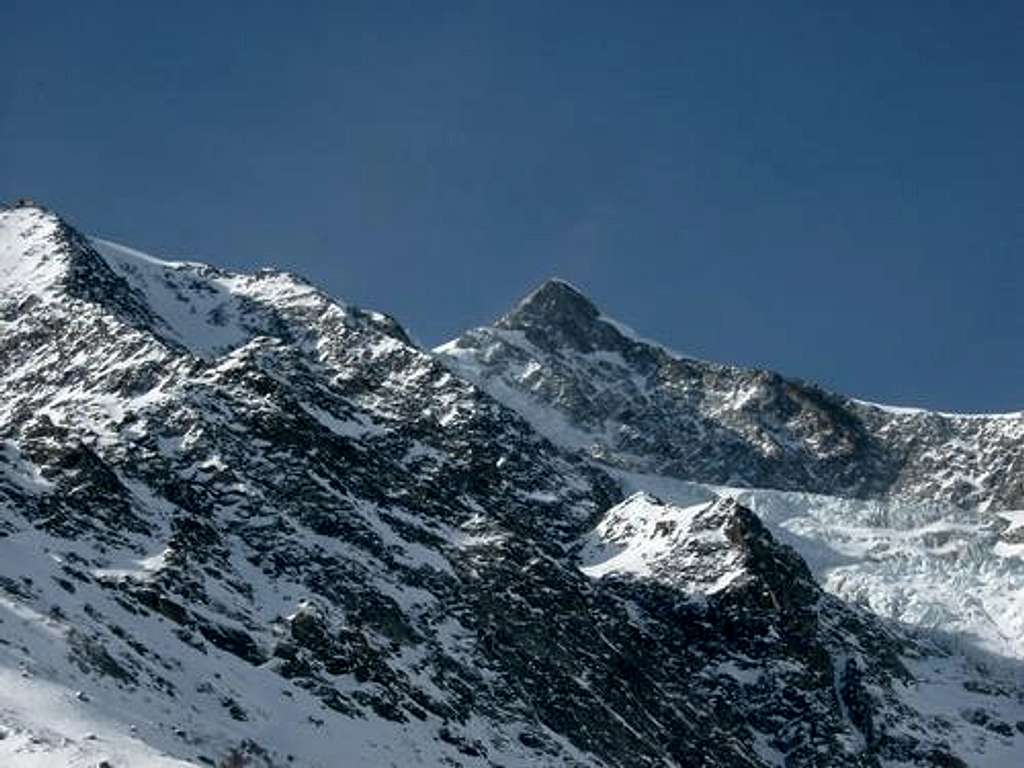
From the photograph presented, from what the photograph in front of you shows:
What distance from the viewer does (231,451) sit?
148875 mm

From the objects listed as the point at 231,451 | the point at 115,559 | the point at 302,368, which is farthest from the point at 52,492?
the point at 302,368

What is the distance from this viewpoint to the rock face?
99500 millimetres

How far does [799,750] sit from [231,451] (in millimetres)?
48304

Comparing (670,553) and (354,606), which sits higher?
(670,553)

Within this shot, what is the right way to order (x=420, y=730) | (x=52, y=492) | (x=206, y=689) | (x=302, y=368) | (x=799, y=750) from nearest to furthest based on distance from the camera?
(x=206, y=689), (x=420, y=730), (x=52, y=492), (x=799, y=750), (x=302, y=368)

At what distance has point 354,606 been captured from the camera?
134 metres

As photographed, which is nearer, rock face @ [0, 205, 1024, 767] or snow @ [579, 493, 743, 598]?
rock face @ [0, 205, 1024, 767]

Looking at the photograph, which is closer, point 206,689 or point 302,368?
point 206,689

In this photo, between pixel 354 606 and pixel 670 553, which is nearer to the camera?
pixel 354 606

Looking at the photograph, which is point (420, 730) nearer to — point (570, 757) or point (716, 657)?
point (570, 757)

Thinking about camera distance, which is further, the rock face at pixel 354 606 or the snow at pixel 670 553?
the snow at pixel 670 553

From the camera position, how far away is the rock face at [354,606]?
326 feet

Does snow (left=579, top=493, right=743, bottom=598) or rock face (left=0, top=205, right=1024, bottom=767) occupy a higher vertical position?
snow (left=579, top=493, right=743, bottom=598)

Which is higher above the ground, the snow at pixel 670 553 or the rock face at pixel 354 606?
the snow at pixel 670 553
